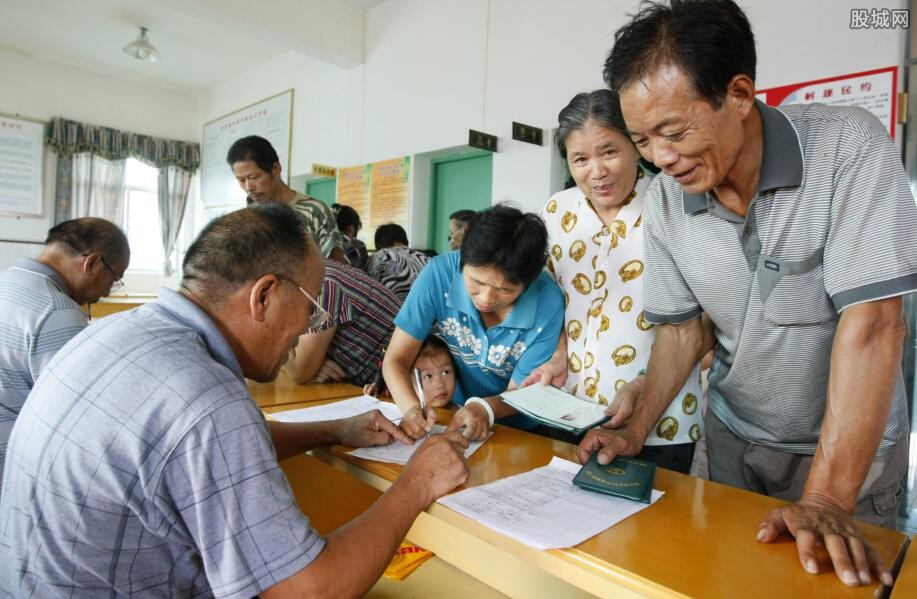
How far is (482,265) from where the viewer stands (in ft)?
4.51

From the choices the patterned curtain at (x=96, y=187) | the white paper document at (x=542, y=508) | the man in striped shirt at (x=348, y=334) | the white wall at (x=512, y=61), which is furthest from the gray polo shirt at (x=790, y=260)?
the patterned curtain at (x=96, y=187)

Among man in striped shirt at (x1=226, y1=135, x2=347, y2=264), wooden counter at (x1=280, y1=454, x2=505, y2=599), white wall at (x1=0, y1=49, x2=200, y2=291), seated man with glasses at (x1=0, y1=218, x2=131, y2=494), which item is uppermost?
white wall at (x1=0, y1=49, x2=200, y2=291)

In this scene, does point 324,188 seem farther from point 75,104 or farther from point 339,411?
point 339,411

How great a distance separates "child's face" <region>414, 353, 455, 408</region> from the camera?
1659 mm

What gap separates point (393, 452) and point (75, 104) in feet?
25.5

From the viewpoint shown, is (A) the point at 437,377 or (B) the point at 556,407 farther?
(A) the point at 437,377

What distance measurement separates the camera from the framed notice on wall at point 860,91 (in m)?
2.33

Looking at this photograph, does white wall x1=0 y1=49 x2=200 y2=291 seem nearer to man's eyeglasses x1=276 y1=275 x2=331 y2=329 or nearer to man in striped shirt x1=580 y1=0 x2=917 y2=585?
man's eyeglasses x1=276 y1=275 x2=331 y2=329

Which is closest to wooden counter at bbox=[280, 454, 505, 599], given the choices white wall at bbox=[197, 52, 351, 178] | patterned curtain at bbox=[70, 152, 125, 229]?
white wall at bbox=[197, 52, 351, 178]

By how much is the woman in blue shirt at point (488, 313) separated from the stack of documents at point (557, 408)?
0.12 meters

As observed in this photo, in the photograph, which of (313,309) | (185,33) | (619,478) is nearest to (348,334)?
(313,309)

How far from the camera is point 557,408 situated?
3.89 feet

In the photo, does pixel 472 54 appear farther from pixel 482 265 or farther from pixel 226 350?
pixel 226 350

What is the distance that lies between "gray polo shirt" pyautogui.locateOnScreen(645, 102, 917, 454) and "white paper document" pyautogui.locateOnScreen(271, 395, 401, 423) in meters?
0.68
